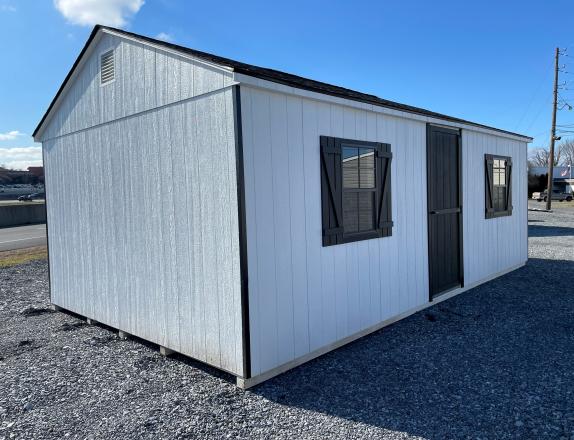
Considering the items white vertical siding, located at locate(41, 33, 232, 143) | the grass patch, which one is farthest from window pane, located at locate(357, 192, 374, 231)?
the grass patch

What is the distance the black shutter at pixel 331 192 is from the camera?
4.00m

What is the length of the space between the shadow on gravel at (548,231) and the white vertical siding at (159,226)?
13.0 m

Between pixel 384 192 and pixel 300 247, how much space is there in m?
1.44

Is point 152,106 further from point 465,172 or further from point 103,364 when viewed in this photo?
point 465,172

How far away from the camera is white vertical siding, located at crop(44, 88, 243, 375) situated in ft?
11.4

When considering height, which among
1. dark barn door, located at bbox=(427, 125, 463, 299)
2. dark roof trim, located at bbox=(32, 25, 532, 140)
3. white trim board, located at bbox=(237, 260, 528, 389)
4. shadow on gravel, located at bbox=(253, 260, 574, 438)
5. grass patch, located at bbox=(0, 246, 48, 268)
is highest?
dark roof trim, located at bbox=(32, 25, 532, 140)

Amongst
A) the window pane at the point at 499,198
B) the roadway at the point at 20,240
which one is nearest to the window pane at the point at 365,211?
the window pane at the point at 499,198

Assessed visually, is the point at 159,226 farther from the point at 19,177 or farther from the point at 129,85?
the point at 19,177

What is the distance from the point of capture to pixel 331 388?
3.36m

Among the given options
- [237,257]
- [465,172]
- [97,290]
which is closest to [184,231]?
→ [237,257]

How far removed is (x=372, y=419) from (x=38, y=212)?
24644 mm

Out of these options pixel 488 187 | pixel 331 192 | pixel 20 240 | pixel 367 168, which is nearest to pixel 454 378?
pixel 331 192

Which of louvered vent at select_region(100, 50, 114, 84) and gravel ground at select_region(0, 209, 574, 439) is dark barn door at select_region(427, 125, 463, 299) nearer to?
gravel ground at select_region(0, 209, 574, 439)

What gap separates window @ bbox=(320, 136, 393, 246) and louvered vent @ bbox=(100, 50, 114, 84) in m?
2.47
